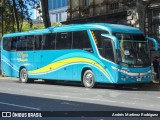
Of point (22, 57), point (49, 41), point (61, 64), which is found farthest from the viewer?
point (22, 57)

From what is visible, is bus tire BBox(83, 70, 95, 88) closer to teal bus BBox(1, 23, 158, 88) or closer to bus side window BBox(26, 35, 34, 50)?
teal bus BBox(1, 23, 158, 88)

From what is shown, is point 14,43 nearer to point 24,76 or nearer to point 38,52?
point 24,76

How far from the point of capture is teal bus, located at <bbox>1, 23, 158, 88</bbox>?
21.8 m

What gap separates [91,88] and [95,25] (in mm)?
3410

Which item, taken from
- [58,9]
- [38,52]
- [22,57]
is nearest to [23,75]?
[22,57]

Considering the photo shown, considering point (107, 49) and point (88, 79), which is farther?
point (88, 79)

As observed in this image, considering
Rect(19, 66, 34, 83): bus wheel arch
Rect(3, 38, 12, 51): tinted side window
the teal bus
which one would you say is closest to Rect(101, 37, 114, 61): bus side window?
the teal bus

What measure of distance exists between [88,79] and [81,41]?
2.17 metres

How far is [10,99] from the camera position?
57.4 feet

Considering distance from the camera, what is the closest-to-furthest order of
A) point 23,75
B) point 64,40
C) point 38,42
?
point 64,40 < point 38,42 < point 23,75

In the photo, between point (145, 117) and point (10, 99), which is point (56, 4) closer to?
point (10, 99)

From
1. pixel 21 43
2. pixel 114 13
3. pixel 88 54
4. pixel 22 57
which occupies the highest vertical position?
pixel 114 13

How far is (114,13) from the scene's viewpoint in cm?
3519

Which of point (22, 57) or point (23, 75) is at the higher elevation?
point (22, 57)
